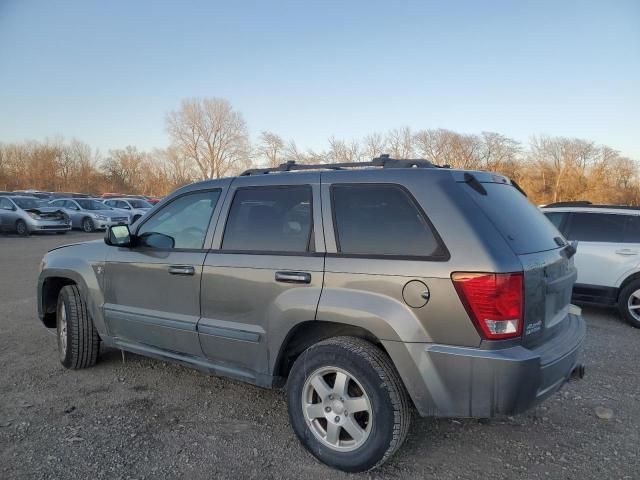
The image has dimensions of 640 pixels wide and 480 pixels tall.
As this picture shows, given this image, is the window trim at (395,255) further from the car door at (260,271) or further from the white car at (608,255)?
the white car at (608,255)

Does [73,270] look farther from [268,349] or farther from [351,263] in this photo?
[351,263]

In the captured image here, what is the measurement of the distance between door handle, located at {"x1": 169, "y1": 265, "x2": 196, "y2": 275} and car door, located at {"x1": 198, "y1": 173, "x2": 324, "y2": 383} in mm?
130

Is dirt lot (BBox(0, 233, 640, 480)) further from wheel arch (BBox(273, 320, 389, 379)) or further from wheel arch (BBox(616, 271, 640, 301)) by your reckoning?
wheel arch (BBox(616, 271, 640, 301))

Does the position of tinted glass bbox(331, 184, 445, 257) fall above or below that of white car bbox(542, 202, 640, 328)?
above

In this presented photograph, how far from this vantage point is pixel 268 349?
301 centimetres

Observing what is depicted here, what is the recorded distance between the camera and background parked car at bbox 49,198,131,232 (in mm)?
21953

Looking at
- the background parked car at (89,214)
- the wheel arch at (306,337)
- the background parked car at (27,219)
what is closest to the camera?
the wheel arch at (306,337)

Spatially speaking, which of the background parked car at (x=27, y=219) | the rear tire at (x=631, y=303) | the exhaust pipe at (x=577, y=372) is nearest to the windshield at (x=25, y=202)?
the background parked car at (x=27, y=219)

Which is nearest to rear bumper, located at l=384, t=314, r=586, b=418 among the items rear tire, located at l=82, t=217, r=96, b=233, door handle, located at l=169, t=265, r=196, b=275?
door handle, located at l=169, t=265, r=196, b=275

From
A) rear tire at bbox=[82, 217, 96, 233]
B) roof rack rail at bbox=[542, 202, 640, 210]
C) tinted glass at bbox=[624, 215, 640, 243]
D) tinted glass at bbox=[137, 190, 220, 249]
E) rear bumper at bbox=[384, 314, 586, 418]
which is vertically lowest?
rear tire at bbox=[82, 217, 96, 233]

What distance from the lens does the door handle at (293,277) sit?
9.30 ft

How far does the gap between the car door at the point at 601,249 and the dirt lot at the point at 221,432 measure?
6.83 ft

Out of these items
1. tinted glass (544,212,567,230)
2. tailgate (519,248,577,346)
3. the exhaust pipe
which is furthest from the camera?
tinted glass (544,212,567,230)

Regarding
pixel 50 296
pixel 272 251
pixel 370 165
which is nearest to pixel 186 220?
pixel 272 251
